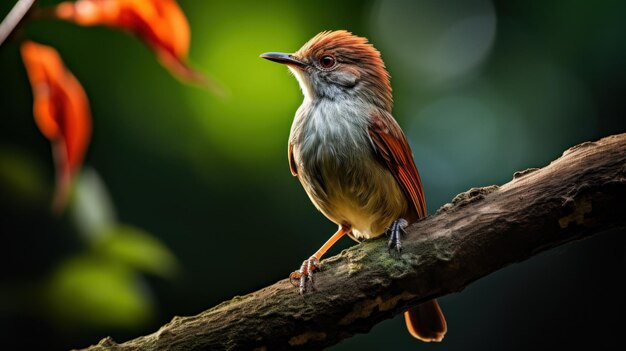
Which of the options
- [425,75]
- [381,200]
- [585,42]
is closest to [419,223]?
[381,200]

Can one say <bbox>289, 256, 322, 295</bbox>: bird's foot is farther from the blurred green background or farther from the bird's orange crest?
the blurred green background

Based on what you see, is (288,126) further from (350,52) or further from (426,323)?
(426,323)

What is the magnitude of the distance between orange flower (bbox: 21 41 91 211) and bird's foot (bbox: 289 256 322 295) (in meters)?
1.04

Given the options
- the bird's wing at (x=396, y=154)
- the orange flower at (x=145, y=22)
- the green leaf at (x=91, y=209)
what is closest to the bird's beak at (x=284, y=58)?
the bird's wing at (x=396, y=154)

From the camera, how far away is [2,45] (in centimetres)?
121

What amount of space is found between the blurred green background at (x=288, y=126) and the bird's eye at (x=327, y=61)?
92 centimetres

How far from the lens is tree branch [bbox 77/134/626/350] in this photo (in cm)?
211

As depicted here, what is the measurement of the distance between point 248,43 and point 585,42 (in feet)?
7.42

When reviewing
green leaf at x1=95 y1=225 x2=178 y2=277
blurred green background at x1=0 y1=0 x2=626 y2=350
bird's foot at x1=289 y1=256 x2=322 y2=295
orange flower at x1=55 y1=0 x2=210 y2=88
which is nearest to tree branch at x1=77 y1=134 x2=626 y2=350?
bird's foot at x1=289 y1=256 x2=322 y2=295

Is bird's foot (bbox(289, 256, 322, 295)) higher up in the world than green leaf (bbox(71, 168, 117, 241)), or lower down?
lower down

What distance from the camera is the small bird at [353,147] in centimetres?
283

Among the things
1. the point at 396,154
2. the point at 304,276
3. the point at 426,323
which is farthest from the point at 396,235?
the point at 426,323

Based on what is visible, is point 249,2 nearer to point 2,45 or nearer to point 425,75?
point 425,75

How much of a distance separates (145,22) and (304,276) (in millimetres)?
1186
